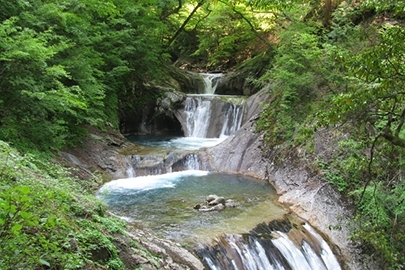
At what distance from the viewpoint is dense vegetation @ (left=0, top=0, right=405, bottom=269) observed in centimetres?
389

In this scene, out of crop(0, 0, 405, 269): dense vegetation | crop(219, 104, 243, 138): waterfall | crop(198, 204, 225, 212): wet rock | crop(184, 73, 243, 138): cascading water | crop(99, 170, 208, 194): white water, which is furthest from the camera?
crop(184, 73, 243, 138): cascading water

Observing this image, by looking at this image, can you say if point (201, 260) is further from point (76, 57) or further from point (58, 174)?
point (76, 57)

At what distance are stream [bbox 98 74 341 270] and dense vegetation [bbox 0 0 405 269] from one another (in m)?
1.39

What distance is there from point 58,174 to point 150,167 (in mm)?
4986

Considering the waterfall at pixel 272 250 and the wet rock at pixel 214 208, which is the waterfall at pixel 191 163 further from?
the waterfall at pixel 272 250

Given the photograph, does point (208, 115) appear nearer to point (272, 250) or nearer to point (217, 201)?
point (217, 201)

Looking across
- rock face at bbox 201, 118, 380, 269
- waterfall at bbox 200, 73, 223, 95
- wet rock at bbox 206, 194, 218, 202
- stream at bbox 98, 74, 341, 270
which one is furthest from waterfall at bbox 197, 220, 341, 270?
waterfall at bbox 200, 73, 223, 95

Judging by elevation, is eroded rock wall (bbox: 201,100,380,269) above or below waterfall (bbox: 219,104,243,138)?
below

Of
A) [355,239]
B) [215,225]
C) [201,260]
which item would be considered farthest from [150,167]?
[355,239]

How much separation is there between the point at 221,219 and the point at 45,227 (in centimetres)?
542

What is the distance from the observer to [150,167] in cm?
1205

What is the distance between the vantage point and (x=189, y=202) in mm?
9188

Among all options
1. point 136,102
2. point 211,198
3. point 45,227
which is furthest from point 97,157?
point 45,227

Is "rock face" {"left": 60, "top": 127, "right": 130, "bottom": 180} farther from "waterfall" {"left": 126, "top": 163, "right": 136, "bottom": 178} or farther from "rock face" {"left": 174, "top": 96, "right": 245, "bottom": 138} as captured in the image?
"rock face" {"left": 174, "top": 96, "right": 245, "bottom": 138}
